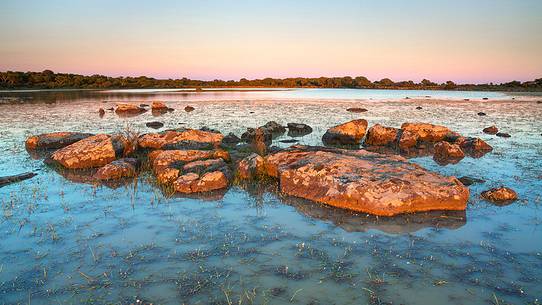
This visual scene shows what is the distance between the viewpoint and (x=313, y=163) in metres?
11.0

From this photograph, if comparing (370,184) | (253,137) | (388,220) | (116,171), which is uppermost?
(370,184)

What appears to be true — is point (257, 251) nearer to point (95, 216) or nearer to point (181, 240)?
point (181, 240)

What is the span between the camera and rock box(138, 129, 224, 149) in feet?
55.7

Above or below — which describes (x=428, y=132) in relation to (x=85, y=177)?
above

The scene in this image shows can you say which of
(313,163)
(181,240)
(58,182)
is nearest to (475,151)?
(313,163)

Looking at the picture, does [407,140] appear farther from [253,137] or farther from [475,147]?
[253,137]

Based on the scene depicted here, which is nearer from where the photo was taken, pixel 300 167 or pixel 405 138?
pixel 300 167

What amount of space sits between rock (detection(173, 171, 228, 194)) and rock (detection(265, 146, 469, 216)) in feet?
5.97

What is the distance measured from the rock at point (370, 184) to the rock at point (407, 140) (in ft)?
23.0

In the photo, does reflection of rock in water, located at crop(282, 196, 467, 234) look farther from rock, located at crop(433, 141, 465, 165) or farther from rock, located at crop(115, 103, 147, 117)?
rock, located at crop(115, 103, 147, 117)

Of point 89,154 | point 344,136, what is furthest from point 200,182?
point 344,136

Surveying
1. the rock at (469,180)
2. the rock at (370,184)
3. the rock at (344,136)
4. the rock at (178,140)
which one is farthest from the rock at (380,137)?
the rock at (178,140)

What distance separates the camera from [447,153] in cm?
1585

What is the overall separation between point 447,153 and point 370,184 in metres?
8.23
